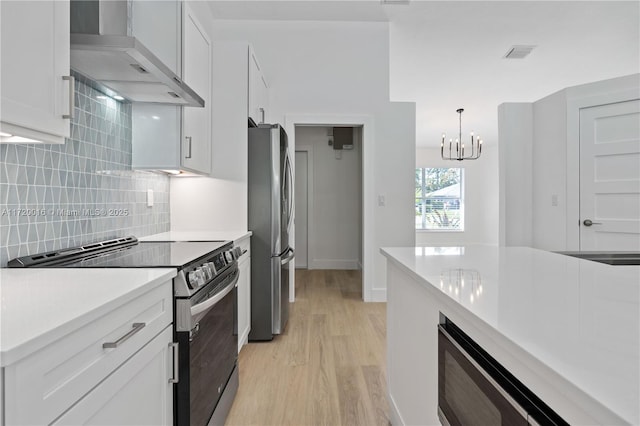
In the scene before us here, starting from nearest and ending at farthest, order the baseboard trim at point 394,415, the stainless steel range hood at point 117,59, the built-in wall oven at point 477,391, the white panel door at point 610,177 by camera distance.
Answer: the built-in wall oven at point 477,391
the stainless steel range hood at point 117,59
the baseboard trim at point 394,415
the white panel door at point 610,177

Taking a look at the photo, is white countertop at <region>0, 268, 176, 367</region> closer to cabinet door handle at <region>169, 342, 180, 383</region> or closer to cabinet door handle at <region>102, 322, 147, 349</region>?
cabinet door handle at <region>102, 322, 147, 349</region>

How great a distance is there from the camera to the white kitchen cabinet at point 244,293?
255cm

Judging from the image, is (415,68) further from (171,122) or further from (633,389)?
(633,389)

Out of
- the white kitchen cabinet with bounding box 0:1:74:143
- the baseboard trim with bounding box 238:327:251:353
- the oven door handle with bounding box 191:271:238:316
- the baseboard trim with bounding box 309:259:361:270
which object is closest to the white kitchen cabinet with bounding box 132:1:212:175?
the oven door handle with bounding box 191:271:238:316

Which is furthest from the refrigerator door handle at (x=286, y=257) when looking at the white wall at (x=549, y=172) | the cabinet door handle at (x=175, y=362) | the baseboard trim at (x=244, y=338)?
the white wall at (x=549, y=172)

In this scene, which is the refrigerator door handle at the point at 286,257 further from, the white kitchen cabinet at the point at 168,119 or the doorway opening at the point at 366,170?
the white kitchen cabinet at the point at 168,119

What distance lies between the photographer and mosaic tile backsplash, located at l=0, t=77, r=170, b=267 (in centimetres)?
136

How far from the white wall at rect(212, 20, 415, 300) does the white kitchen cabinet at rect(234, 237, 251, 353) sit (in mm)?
1615

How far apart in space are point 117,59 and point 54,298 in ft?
3.45

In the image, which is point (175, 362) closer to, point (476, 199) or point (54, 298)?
point (54, 298)

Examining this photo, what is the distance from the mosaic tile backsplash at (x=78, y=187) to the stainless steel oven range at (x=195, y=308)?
3.3 inches

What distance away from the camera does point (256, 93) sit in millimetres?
3229

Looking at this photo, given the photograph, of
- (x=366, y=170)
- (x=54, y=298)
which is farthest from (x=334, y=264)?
(x=54, y=298)

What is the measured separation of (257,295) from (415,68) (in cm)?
374
